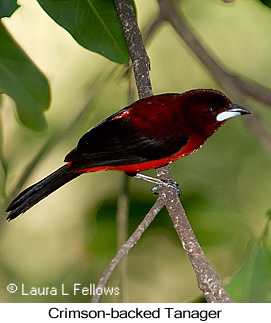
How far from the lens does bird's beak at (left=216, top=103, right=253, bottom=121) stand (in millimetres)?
2793

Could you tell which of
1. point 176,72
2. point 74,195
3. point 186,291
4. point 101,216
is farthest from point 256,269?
point 176,72

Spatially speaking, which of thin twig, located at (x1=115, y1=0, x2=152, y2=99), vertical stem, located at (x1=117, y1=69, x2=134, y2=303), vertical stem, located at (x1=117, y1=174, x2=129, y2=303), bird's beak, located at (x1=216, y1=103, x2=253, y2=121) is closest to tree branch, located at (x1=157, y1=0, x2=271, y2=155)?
bird's beak, located at (x1=216, y1=103, x2=253, y2=121)

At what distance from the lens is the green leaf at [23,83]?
108 inches

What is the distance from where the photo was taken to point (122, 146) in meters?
2.78

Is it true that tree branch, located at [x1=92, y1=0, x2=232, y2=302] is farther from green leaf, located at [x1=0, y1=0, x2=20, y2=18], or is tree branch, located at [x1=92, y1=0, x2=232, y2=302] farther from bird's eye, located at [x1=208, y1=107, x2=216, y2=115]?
green leaf, located at [x1=0, y1=0, x2=20, y2=18]

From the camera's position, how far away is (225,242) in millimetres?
3146

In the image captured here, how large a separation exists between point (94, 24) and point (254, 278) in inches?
47.9

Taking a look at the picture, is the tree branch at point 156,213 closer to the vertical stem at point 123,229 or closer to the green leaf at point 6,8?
the vertical stem at point 123,229

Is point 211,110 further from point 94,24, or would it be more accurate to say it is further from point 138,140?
point 94,24

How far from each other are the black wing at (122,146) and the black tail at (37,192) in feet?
0.40

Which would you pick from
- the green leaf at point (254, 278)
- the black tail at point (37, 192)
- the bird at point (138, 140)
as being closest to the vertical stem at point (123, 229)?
the bird at point (138, 140)

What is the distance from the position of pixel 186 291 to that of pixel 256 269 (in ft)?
5.92

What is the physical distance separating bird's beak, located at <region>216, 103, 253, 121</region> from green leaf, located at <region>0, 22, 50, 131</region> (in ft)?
2.50
